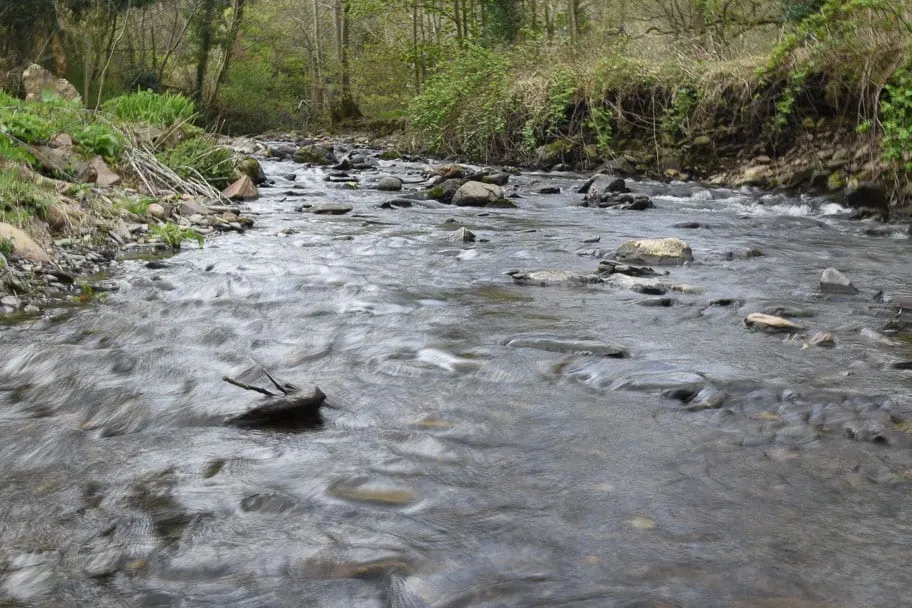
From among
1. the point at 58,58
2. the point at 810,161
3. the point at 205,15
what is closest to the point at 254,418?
the point at 810,161

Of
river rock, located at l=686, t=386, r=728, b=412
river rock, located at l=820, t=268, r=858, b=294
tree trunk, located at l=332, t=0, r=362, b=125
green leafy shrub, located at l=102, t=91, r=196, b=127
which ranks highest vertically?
tree trunk, located at l=332, t=0, r=362, b=125

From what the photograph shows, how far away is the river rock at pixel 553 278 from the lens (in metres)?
5.03

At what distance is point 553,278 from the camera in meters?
5.09

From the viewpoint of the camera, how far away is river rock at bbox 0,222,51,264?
15.8 ft

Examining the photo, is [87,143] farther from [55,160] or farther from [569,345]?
[569,345]

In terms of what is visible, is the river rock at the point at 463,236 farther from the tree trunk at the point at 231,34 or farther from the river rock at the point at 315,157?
the tree trunk at the point at 231,34

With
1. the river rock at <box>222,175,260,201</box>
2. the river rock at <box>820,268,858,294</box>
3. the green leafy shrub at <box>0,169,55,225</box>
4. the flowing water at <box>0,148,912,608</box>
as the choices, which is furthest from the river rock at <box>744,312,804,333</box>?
the river rock at <box>222,175,260,201</box>

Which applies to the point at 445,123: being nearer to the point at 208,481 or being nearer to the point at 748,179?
the point at 748,179

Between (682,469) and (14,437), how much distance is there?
2062 mm

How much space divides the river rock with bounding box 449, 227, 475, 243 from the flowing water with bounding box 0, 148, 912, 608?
5.96ft

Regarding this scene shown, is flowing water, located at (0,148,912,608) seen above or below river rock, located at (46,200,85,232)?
below

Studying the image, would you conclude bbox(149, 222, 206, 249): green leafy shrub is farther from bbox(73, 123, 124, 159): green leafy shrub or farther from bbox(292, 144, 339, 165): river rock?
bbox(292, 144, 339, 165): river rock

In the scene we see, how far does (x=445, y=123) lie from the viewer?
675 inches

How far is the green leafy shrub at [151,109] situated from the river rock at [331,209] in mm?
2180
